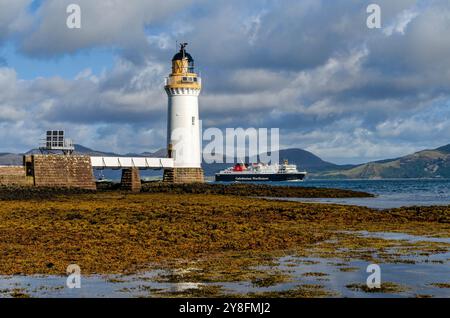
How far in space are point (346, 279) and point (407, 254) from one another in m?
5.31

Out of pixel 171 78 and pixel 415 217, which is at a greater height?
pixel 171 78

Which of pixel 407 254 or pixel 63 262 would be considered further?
pixel 407 254

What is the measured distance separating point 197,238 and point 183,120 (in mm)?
52701

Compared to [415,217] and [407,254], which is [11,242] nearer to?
[407,254]

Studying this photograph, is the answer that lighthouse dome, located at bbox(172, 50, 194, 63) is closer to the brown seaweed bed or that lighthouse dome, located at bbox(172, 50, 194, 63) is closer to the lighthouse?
the lighthouse

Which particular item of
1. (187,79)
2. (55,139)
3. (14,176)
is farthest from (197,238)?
(187,79)

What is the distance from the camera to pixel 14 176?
6431 centimetres

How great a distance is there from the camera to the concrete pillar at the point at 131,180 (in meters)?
70.7

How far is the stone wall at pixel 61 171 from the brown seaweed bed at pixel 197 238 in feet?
80.7

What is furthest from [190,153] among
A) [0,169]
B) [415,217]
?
[415,217]

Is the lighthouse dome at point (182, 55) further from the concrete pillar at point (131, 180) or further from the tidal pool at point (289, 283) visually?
the tidal pool at point (289, 283)

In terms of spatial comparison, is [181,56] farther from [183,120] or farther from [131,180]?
[131,180]

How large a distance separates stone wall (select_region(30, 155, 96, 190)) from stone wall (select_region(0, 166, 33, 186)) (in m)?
0.98
